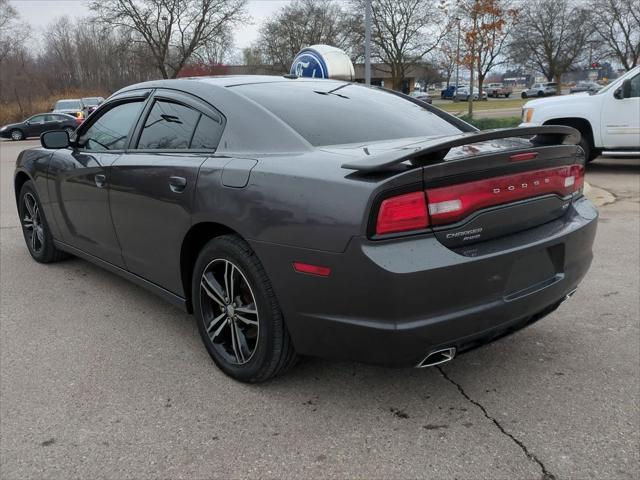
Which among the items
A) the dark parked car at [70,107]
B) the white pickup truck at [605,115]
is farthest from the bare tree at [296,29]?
the white pickup truck at [605,115]

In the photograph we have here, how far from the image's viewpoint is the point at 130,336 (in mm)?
3582

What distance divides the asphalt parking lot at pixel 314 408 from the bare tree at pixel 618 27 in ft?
184

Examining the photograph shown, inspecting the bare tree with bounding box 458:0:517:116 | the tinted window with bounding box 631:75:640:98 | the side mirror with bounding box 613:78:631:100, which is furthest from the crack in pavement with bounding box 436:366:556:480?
the bare tree with bounding box 458:0:517:116

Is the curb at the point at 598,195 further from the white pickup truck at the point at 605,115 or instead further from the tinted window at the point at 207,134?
the tinted window at the point at 207,134

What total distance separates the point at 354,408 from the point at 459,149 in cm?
130

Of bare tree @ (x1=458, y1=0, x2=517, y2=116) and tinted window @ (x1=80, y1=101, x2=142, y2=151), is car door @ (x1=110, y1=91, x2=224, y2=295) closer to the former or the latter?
tinted window @ (x1=80, y1=101, x2=142, y2=151)

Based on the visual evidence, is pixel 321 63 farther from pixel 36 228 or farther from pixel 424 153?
pixel 424 153

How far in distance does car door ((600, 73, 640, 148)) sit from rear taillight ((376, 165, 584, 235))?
803 centimetres

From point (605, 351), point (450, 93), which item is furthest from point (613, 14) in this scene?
point (605, 351)

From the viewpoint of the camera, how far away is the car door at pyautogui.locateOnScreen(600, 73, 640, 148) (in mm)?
9188

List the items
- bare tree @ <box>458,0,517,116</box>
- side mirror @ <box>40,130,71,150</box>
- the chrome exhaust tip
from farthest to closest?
1. bare tree @ <box>458,0,517,116</box>
2. side mirror @ <box>40,130,71,150</box>
3. the chrome exhaust tip

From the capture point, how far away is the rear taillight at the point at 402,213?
218 centimetres

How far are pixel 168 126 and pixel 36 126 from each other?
29.6 meters

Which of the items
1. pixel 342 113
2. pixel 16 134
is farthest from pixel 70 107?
pixel 342 113
